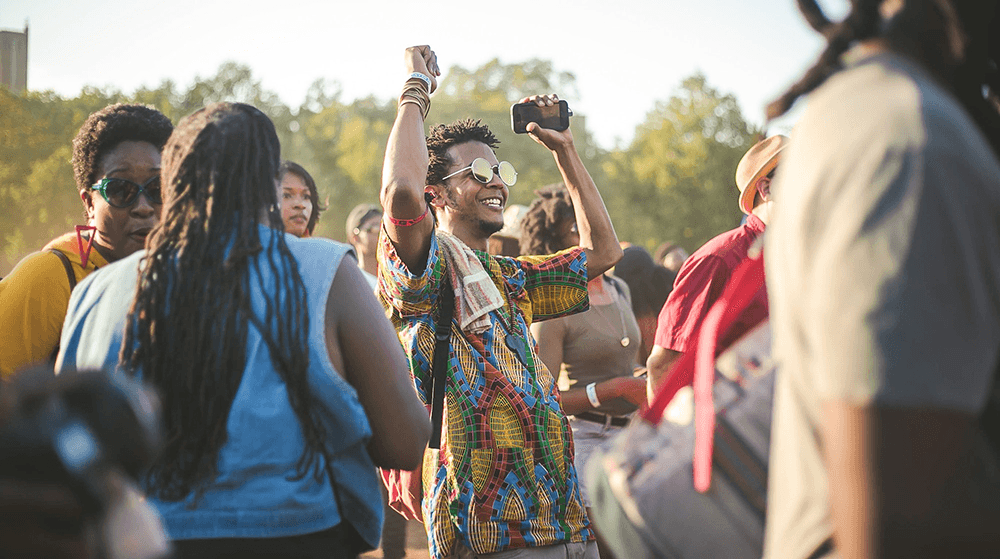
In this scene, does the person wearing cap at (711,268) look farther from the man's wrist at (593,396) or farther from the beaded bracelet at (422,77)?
the beaded bracelet at (422,77)

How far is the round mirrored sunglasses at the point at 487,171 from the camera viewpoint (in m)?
3.93

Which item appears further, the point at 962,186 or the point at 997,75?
the point at 997,75

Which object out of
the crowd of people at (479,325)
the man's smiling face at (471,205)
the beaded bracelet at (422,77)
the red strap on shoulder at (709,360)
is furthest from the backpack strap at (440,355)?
the red strap on shoulder at (709,360)

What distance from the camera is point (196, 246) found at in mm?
1979

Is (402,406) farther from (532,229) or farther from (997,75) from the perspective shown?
(532,229)

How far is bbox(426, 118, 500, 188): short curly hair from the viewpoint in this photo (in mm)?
4082

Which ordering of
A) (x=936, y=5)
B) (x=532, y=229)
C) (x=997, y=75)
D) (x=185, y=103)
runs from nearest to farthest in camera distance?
(x=936, y=5)
(x=997, y=75)
(x=532, y=229)
(x=185, y=103)

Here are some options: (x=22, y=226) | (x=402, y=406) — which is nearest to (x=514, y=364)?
(x=402, y=406)

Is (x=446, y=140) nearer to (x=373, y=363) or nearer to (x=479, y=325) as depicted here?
(x=479, y=325)

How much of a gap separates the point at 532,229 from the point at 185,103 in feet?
100

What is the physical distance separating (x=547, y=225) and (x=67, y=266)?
3.31m

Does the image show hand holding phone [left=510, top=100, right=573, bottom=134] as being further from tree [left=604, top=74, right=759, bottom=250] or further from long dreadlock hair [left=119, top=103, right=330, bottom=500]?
tree [left=604, top=74, right=759, bottom=250]

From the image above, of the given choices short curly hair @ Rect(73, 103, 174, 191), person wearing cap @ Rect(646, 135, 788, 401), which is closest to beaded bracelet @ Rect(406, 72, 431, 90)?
short curly hair @ Rect(73, 103, 174, 191)

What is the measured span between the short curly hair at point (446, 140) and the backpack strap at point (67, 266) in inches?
68.1
